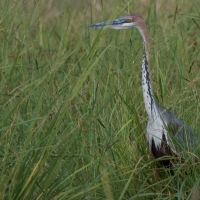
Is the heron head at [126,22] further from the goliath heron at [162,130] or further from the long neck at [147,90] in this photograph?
the long neck at [147,90]

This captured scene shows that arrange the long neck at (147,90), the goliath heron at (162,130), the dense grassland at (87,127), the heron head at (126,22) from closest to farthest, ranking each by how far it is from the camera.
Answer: the dense grassland at (87,127)
the goliath heron at (162,130)
the long neck at (147,90)
the heron head at (126,22)

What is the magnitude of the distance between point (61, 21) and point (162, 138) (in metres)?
2.98

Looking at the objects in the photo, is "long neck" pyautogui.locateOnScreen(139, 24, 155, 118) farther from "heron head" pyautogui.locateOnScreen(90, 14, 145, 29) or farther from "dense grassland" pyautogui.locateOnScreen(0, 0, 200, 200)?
"heron head" pyautogui.locateOnScreen(90, 14, 145, 29)

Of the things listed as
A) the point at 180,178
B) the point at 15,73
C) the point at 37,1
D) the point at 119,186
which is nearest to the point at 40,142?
the point at 119,186

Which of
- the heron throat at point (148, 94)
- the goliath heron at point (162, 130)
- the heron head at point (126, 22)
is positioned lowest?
the goliath heron at point (162, 130)

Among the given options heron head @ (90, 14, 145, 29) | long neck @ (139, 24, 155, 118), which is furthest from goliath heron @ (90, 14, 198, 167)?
heron head @ (90, 14, 145, 29)

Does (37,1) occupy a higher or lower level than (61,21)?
higher

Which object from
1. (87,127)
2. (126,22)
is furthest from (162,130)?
(126,22)

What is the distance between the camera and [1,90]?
3.41m

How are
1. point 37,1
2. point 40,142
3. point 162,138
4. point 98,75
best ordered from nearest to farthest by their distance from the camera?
point 40,142
point 162,138
point 37,1
point 98,75

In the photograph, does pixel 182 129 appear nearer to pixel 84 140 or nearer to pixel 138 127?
pixel 138 127

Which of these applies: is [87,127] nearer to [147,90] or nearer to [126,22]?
[147,90]

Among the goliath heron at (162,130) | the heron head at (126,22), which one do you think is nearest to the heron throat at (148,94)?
the goliath heron at (162,130)

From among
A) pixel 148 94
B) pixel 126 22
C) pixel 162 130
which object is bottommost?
pixel 162 130
